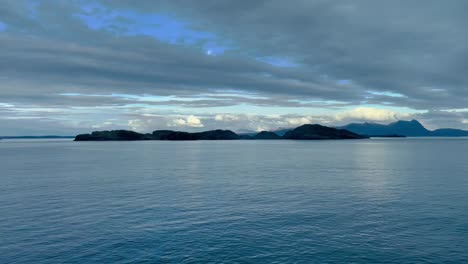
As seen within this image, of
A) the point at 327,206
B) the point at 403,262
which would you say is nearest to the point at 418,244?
the point at 403,262

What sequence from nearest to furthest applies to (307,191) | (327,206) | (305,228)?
(305,228)
(327,206)
(307,191)

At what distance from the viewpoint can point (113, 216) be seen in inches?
1838

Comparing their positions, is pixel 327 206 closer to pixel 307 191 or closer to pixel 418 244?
pixel 307 191

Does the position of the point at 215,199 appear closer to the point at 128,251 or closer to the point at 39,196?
the point at 128,251

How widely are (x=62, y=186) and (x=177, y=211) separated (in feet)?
124

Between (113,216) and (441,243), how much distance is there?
133ft

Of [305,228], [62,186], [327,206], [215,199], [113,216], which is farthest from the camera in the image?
[62,186]

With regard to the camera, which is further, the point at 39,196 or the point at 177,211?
the point at 39,196

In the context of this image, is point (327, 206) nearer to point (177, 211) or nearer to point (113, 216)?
point (177, 211)

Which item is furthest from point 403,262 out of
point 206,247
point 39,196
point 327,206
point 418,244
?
point 39,196

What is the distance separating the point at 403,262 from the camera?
30.3m

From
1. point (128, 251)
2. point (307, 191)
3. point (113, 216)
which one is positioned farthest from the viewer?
point (307, 191)

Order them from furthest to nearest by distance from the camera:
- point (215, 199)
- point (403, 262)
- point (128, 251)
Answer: point (215, 199), point (128, 251), point (403, 262)

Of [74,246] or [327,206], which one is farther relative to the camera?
[327,206]
